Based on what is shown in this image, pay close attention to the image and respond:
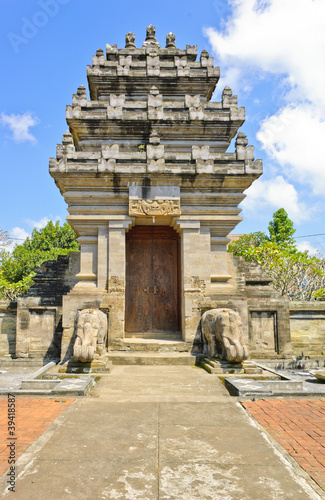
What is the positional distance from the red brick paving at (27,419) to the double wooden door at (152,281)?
5330 mm

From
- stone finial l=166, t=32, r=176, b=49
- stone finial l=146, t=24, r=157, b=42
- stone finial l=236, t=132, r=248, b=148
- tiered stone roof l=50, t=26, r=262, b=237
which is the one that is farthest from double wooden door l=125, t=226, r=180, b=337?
stone finial l=146, t=24, r=157, b=42

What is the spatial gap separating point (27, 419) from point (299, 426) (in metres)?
4.21

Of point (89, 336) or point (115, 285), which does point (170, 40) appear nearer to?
point (115, 285)

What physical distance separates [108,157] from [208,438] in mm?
8504

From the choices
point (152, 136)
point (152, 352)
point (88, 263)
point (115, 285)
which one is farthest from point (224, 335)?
point (152, 136)

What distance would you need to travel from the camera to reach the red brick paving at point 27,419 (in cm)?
458

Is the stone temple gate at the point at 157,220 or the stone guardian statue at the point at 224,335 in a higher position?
the stone temple gate at the point at 157,220

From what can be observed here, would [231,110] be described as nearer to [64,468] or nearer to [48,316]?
[48,316]

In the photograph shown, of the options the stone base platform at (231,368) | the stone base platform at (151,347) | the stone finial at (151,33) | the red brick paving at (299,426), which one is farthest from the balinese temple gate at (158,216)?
the stone finial at (151,33)

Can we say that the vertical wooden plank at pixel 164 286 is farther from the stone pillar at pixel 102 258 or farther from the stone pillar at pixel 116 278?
the stone pillar at pixel 102 258

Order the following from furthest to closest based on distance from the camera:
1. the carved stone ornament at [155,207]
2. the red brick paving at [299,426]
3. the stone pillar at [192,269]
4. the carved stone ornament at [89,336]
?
1. the carved stone ornament at [155,207]
2. the stone pillar at [192,269]
3. the carved stone ornament at [89,336]
4. the red brick paving at [299,426]

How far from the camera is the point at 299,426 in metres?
5.42

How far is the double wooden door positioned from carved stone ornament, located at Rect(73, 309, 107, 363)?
106 inches

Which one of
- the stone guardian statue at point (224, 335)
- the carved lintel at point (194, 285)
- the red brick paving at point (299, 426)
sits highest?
the carved lintel at point (194, 285)
